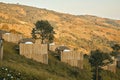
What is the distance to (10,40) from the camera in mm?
57625

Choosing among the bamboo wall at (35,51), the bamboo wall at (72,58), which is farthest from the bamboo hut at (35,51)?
the bamboo wall at (72,58)

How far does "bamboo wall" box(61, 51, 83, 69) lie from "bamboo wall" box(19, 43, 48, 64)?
5.50 m

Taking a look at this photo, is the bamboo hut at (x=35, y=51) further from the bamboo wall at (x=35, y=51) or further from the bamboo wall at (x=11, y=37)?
the bamboo wall at (x=11, y=37)

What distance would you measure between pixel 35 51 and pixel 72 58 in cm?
895

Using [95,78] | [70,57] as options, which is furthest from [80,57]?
[95,78]

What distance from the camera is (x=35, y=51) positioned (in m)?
47.3

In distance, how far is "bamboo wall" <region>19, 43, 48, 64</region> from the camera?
4637 centimetres

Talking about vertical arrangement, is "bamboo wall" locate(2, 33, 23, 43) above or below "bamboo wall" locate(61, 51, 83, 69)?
above

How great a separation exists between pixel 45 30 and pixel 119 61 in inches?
775

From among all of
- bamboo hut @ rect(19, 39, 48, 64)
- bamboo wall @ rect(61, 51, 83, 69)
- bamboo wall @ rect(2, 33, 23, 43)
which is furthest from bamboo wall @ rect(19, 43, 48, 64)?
bamboo wall @ rect(2, 33, 23, 43)

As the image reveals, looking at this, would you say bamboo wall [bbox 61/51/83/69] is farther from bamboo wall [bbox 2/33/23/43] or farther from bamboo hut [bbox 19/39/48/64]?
bamboo wall [bbox 2/33/23/43]

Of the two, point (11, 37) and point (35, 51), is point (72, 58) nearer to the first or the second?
point (35, 51)

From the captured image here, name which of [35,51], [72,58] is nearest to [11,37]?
[35,51]

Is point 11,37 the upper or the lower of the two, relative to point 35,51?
upper
